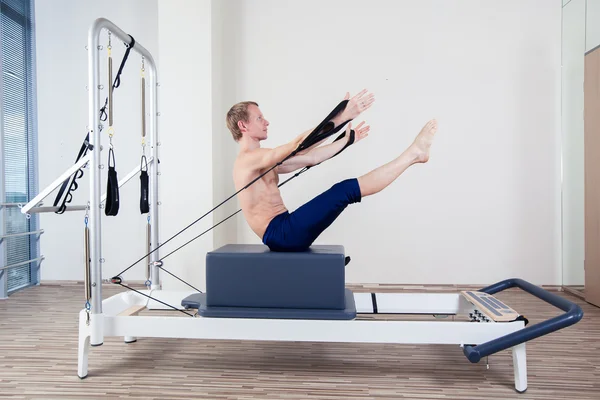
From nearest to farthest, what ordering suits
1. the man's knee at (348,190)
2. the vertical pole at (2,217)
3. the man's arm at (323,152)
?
the man's knee at (348,190), the man's arm at (323,152), the vertical pole at (2,217)

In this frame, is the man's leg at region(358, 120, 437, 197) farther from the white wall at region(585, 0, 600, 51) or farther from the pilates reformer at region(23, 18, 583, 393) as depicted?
the white wall at region(585, 0, 600, 51)

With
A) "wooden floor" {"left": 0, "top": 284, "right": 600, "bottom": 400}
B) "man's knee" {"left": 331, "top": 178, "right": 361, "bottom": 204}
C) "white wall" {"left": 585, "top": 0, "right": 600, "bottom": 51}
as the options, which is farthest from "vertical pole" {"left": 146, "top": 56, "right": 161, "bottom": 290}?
"white wall" {"left": 585, "top": 0, "right": 600, "bottom": 51}

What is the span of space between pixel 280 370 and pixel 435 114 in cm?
280

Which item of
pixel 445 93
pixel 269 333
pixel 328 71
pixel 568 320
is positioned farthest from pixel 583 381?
pixel 328 71

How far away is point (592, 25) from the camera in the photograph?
3.57 meters

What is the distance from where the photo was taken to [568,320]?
1.87 meters

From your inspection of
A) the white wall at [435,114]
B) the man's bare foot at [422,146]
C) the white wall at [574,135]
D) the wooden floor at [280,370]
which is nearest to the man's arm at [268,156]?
the man's bare foot at [422,146]

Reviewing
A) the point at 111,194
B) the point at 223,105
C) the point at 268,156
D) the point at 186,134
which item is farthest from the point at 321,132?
the point at 223,105

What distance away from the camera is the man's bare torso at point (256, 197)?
2.40 m

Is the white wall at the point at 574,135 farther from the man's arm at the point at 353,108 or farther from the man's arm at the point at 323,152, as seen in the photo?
the man's arm at the point at 353,108

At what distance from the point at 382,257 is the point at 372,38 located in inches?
77.7

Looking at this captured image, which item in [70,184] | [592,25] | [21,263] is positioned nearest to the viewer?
[70,184]

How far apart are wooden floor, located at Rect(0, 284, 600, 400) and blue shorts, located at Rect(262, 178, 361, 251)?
62 cm

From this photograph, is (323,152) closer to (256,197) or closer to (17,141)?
(256,197)
